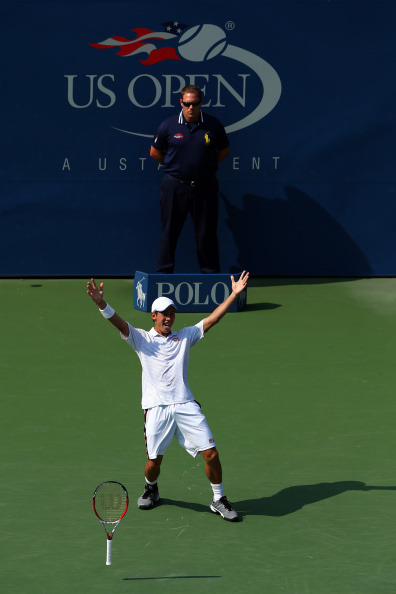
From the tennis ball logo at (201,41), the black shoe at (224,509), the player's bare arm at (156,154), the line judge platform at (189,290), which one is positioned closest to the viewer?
the black shoe at (224,509)

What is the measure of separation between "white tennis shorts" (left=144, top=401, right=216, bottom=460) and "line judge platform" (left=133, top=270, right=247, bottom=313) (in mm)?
5296

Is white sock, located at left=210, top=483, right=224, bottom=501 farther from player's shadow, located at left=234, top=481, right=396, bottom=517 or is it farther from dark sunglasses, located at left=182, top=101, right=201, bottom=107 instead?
dark sunglasses, located at left=182, top=101, right=201, bottom=107

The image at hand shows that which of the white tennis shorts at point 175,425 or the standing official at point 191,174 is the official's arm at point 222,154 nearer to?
the standing official at point 191,174

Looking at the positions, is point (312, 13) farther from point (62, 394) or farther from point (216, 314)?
point (216, 314)

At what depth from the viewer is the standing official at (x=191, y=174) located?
12.3 meters

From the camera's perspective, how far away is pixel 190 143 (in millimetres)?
12312

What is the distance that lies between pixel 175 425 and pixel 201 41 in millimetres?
7795

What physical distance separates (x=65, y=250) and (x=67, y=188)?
836mm

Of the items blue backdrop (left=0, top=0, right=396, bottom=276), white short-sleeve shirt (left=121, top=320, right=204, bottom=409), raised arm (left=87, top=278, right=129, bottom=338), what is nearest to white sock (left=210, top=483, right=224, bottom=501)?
white short-sleeve shirt (left=121, top=320, right=204, bottom=409)

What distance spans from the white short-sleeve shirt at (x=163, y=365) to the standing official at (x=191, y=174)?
5.66 metres

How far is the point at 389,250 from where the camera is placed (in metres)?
14.0

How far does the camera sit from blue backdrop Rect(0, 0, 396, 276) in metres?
13.5

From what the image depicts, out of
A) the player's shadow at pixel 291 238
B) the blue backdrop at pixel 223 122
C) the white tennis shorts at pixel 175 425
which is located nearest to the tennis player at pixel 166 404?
the white tennis shorts at pixel 175 425

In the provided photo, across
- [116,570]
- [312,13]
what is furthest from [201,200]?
[116,570]
